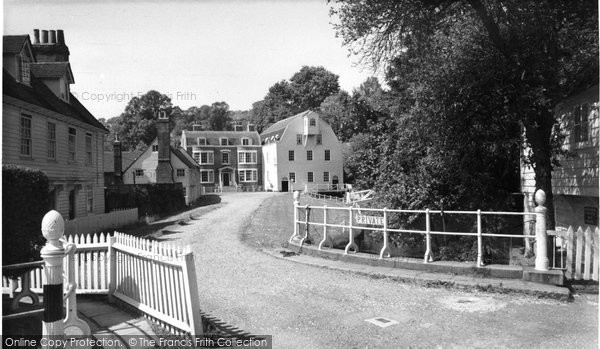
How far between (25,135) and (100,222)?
607 cm

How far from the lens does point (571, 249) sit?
8.01 metres

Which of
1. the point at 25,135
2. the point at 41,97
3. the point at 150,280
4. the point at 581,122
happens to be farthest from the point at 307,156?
the point at 150,280

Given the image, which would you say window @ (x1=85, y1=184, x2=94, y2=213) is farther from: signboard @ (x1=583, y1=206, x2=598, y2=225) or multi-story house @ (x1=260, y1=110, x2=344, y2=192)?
multi-story house @ (x1=260, y1=110, x2=344, y2=192)

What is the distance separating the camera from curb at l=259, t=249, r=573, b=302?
732 cm

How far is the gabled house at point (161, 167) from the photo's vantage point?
3925cm

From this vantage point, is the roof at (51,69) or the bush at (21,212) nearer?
the bush at (21,212)

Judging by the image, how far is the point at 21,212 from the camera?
708cm

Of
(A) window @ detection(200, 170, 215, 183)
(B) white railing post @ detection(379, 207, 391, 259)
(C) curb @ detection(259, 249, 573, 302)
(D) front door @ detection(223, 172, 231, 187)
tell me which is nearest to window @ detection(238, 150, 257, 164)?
(D) front door @ detection(223, 172, 231, 187)

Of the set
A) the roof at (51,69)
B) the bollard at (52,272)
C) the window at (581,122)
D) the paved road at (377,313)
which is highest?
the roof at (51,69)

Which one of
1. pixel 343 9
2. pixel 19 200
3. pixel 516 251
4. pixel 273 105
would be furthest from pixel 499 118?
pixel 273 105

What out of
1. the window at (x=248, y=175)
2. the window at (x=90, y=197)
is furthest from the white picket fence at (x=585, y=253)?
the window at (x=248, y=175)

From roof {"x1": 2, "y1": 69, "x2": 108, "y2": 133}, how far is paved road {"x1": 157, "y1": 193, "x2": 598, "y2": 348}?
694cm

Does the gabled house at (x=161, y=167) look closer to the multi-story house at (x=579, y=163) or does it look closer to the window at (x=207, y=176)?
the window at (x=207, y=176)

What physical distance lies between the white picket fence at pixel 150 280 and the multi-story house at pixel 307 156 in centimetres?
4247
